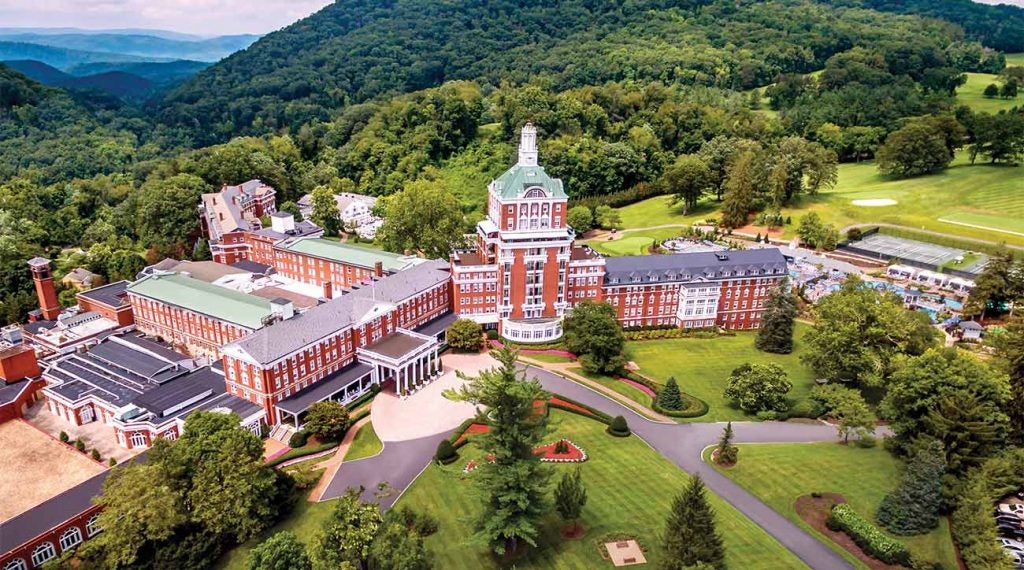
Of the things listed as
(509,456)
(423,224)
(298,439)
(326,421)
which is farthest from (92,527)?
(423,224)

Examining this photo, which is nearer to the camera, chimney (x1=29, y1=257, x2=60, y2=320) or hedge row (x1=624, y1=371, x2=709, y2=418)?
hedge row (x1=624, y1=371, x2=709, y2=418)

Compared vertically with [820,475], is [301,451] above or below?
below

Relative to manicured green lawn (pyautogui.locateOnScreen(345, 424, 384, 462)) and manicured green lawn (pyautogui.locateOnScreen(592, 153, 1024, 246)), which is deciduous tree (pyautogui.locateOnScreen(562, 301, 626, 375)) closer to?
manicured green lawn (pyautogui.locateOnScreen(345, 424, 384, 462))

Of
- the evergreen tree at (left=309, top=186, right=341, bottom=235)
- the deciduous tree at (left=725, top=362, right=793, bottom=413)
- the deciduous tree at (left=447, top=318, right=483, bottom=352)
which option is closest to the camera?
the deciduous tree at (left=725, top=362, right=793, bottom=413)

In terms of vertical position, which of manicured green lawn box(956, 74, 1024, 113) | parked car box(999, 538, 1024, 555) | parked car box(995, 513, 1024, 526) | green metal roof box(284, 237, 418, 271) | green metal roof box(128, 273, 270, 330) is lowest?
parked car box(999, 538, 1024, 555)

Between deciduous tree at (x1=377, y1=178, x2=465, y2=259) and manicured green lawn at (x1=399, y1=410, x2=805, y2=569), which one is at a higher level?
deciduous tree at (x1=377, y1=178, x2=465, y2=259)

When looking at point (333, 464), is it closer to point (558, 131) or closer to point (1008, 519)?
point (1008, 519)

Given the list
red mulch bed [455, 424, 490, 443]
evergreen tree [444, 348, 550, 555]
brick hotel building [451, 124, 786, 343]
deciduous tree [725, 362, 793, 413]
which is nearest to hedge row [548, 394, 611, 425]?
red mulch bed [455, 424, 490, 443]
